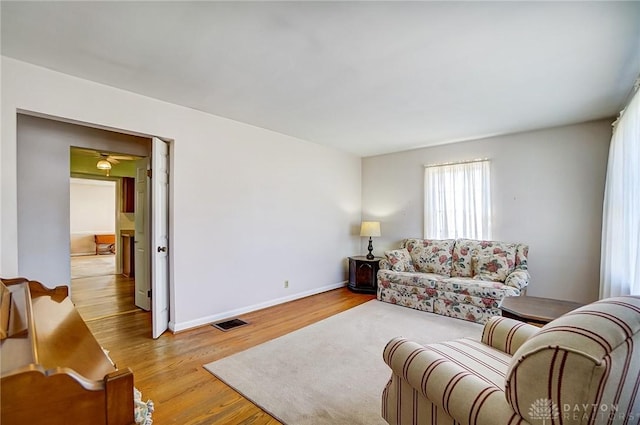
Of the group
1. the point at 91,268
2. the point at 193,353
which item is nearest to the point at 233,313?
the point at 193,353

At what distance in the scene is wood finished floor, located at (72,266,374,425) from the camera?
77.9 inches

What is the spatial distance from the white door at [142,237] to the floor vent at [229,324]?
1.27 meters

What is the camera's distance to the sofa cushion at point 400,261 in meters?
4.55

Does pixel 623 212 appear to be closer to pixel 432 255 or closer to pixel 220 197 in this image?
pixel 432 255

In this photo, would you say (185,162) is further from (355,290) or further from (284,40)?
(355,290)

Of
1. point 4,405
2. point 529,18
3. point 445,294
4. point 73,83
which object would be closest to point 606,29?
point 529,18

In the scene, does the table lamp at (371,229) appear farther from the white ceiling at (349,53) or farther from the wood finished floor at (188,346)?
the white ceiling at (349,53)

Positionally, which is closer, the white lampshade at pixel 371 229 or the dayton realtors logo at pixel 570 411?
the dayton realtors logo at pixel 570 411

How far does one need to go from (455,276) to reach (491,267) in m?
0.49

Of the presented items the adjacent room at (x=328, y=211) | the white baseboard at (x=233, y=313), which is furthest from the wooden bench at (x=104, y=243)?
the white baseboard at (x=233, y=313)

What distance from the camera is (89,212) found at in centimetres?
1051

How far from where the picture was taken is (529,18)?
1800 millimetres

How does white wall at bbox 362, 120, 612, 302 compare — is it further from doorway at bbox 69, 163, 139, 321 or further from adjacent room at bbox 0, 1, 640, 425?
doorway at bbox 69, 163, 139, 321

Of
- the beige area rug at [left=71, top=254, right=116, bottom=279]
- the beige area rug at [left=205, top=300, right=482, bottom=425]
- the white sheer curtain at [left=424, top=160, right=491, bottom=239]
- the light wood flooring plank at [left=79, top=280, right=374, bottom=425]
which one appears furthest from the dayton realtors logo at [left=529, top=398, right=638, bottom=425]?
the beige area rug at [left=71, top=254, right=116, bottom=279]
